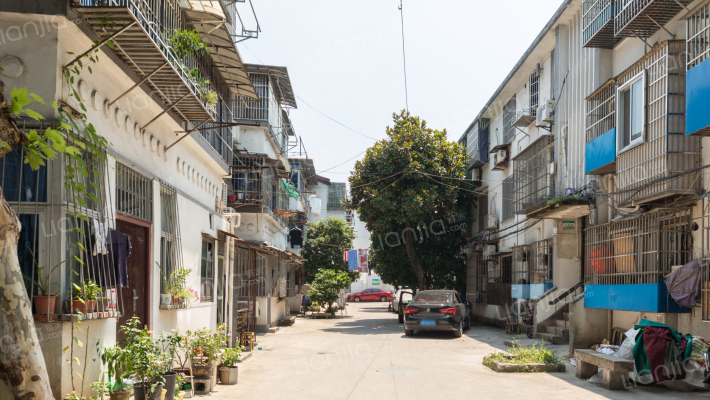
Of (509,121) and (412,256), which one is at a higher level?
(509,121)

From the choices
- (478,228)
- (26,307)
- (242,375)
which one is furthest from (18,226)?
(478,228)

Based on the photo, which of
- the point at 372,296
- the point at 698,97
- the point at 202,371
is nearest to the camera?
the point at 698,97

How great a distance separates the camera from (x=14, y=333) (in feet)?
15.6

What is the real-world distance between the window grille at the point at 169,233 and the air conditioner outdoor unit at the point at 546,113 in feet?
38.9

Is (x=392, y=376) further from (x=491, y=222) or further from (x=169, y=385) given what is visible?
(x=491, y=222)

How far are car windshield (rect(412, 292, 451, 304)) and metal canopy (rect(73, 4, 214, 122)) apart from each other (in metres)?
11.3

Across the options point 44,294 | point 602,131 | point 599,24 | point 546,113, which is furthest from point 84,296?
point 546,113

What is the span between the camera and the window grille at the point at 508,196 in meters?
22.5

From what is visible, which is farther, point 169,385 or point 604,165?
point 604,165

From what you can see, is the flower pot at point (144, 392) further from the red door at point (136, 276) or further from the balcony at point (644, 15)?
the balcony at point (644, 15)

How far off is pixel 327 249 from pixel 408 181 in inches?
557

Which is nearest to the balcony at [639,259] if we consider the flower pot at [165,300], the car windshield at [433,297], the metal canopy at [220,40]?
the car windshield at [433,297]

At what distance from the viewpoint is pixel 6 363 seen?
4.71 metres

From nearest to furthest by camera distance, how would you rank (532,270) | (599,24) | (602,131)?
(599,24) < (602,131) < (532,270)
